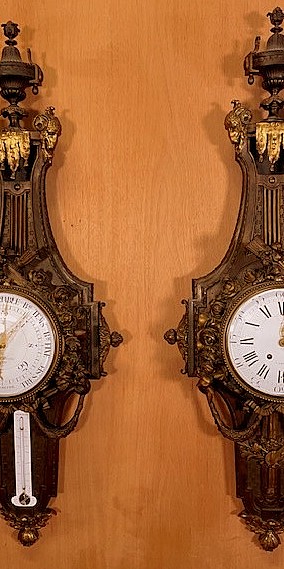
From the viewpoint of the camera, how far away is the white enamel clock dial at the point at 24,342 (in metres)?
1.25

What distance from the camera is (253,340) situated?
48.4 inches

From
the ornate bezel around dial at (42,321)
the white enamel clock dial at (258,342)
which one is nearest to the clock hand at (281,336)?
the white enamel clock dial at (258,342)

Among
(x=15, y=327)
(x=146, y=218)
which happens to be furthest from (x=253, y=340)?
(x=15, y=327)

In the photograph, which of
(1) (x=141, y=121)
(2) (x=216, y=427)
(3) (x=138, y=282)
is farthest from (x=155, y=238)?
(2) (x=216, y=427)

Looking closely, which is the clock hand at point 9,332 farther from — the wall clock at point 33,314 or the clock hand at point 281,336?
the clock hand at point 281,336

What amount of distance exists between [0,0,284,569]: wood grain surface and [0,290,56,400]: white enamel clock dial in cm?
14

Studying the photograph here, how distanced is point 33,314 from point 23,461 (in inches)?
11.3

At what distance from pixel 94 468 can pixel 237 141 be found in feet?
2.24

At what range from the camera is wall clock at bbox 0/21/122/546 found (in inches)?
49.3

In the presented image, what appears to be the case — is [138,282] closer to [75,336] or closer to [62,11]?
[75,336]

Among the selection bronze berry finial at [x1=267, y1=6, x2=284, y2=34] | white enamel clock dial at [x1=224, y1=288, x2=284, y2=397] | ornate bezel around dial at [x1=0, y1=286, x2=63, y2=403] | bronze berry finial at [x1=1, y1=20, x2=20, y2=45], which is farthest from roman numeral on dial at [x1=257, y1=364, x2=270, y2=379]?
bronze berry finial at [x1=1, y1=20, x2=20, y2=45]

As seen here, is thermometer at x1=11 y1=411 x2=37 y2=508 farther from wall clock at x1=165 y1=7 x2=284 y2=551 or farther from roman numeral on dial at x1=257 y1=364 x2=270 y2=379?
roman numeral on dial at x1=257 y1=364 x2=270 y2=379

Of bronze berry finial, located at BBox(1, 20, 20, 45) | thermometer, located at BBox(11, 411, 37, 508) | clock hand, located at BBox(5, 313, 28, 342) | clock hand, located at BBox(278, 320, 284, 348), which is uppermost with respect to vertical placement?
bronze berry finial, located at BBox(1, 20, 20, 45)

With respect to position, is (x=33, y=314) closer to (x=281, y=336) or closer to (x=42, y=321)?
(x=42, y=321)
